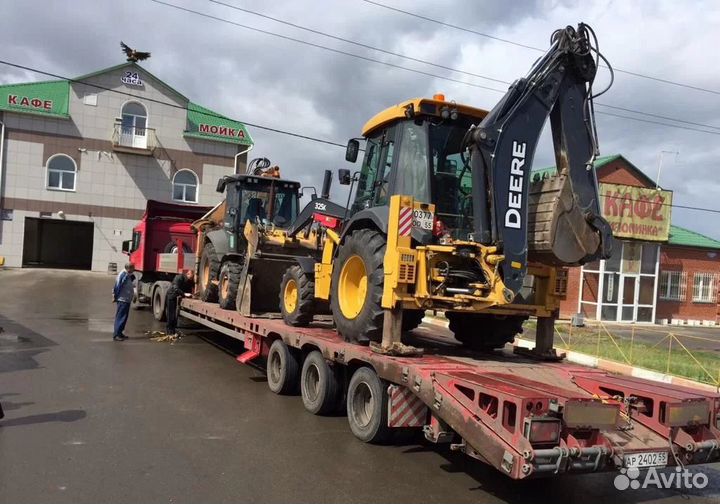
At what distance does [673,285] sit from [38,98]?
31449 mm

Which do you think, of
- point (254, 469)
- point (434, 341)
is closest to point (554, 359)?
point (434, 341)

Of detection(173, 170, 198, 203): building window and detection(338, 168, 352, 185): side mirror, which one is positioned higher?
detection(173, 170, 198, 203): building window

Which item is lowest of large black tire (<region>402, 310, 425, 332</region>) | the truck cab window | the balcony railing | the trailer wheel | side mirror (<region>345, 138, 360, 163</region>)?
the trailer wheel

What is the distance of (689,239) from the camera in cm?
2720

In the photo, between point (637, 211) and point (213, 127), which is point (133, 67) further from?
point (637, 211)

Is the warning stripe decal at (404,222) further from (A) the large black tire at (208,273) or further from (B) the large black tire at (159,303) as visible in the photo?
(B) the large black tire at (159,303)

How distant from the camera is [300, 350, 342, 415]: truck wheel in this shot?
7.14 metres

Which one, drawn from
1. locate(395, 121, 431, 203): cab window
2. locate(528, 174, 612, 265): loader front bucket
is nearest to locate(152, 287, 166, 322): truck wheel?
locate(395, 121, 431, 203): cab window

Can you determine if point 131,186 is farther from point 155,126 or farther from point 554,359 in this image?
point 554,359

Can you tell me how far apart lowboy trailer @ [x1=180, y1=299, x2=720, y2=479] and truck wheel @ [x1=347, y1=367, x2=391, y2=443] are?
11 millimetres

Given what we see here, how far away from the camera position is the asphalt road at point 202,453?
192 inches

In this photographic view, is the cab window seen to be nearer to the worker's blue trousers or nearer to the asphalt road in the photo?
the asphalt road

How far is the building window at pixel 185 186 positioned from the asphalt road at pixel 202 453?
24.2 meters

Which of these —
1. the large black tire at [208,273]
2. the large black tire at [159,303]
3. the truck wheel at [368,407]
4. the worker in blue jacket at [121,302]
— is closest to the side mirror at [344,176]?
the truck wheel at [368,407]
